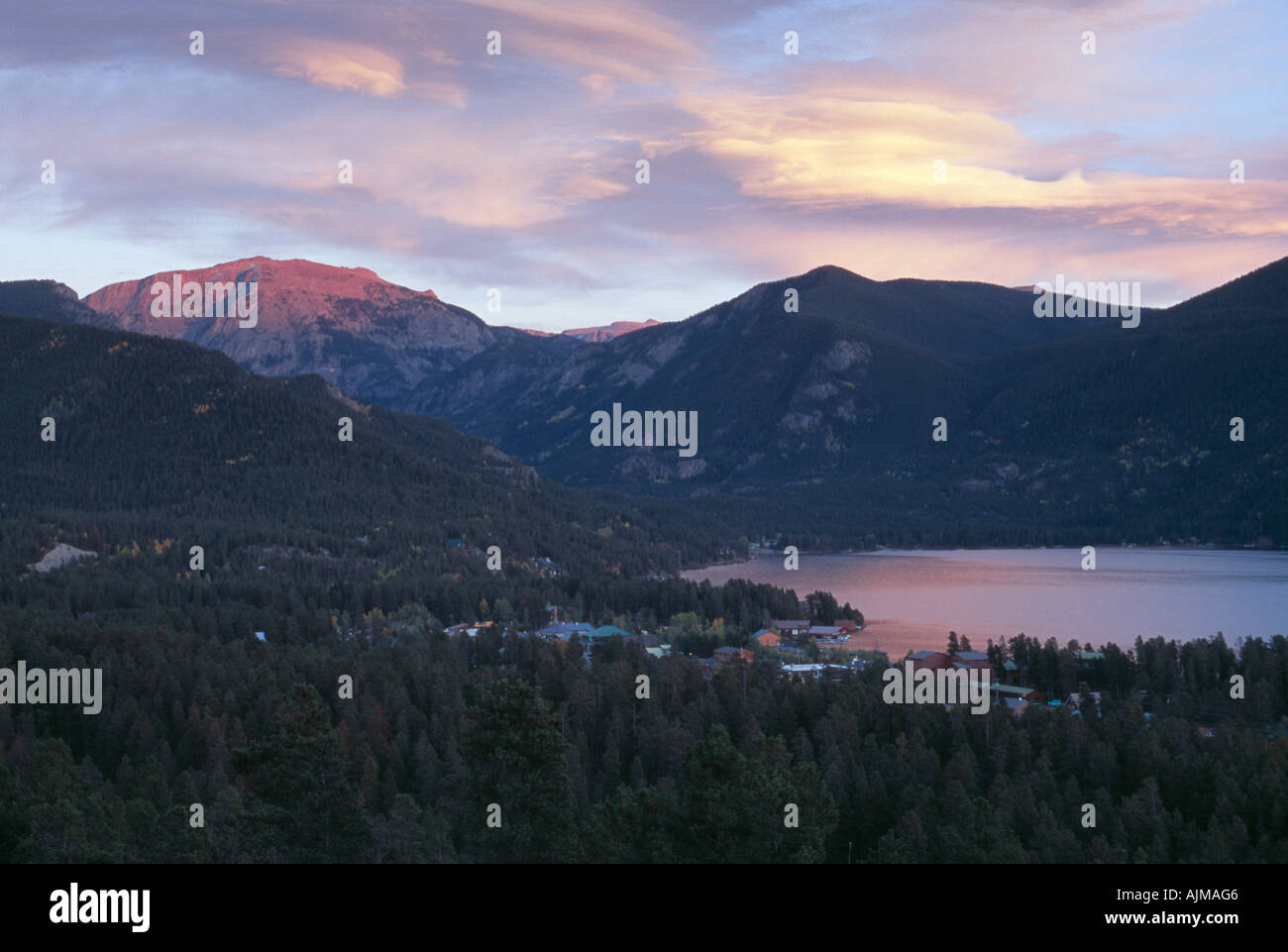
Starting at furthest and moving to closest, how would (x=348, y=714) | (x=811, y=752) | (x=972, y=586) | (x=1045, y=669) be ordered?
1. (x=972, y=586)
2. (x=1045, y=669)
3. (x=348, y=714)
4. (x=811, y=752)

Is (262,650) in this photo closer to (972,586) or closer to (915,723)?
(915,723)
